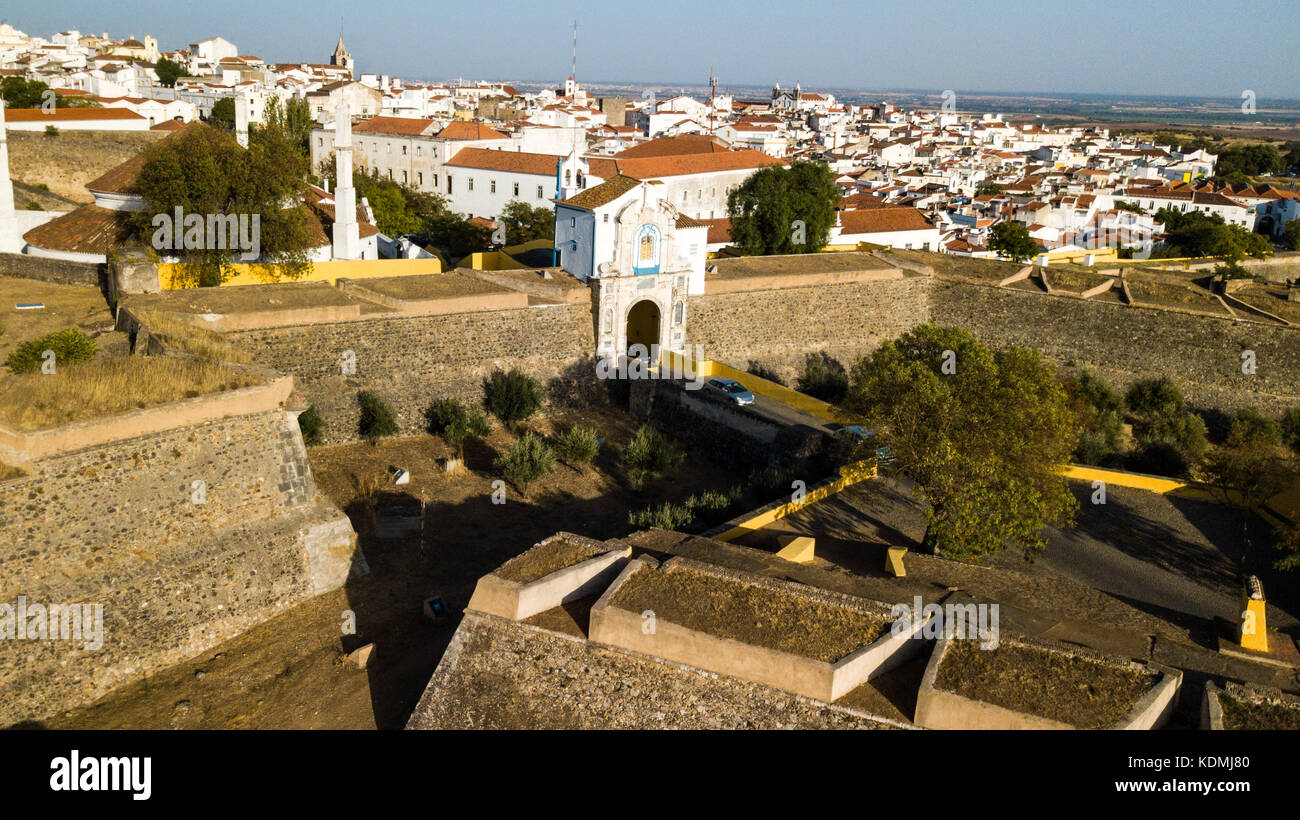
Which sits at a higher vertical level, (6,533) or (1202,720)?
(6,533)

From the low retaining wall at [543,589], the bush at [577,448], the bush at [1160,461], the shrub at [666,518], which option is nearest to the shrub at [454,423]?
the bush at [577,448]

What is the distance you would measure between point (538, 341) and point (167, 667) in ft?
31.8

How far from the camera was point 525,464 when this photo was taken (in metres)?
15.7

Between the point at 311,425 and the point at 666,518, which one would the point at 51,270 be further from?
the point at 666,518

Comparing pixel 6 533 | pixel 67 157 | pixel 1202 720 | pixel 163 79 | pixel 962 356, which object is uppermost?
pixel 163 79

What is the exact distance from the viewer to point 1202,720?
281 inches

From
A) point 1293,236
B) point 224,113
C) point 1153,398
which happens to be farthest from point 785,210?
point 1293,236

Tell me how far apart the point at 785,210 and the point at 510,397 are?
1142 centimetres

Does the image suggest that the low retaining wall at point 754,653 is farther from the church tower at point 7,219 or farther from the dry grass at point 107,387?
the church tower at point 7,219

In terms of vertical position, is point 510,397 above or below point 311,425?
above
